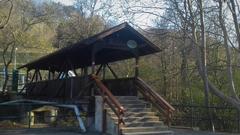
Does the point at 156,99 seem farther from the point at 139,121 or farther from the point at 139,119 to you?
the point at 139,121

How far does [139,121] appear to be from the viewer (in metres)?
15.5

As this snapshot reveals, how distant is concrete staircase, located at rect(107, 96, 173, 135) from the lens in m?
14.7

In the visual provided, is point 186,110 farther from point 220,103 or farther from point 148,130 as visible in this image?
point 148,130

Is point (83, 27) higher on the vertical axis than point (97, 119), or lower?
higher

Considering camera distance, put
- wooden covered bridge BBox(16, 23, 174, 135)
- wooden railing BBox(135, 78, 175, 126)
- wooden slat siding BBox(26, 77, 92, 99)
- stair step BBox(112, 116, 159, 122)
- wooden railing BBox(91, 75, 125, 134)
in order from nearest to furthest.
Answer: wooden railing BBox(91, 75, 125, 134), wooden covered bridge BBox(16, 23, 174, 135), stair step BBox(112, 116, 159, 122), wooden railing BBox(135, 78, 175, 126), wooden slat siding BBox(26, 77, 92, 99)

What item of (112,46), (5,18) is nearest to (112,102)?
(112,46)

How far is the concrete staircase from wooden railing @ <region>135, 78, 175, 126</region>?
0.39 metres

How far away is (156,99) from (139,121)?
1427mm

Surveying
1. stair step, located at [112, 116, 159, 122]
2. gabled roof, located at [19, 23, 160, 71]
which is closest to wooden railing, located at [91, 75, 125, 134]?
stair step, located at [112, 116, 159, 122]

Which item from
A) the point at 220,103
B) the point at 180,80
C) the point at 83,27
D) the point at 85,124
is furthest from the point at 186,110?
the point at 83,27

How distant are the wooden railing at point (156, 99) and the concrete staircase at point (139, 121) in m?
0.39

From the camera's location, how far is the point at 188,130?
57.8 feet

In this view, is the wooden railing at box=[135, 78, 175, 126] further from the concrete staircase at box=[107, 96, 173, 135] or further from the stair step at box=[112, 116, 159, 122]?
the stair step at box=[112, 116, 159, 122]

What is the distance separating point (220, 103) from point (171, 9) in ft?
26.3
